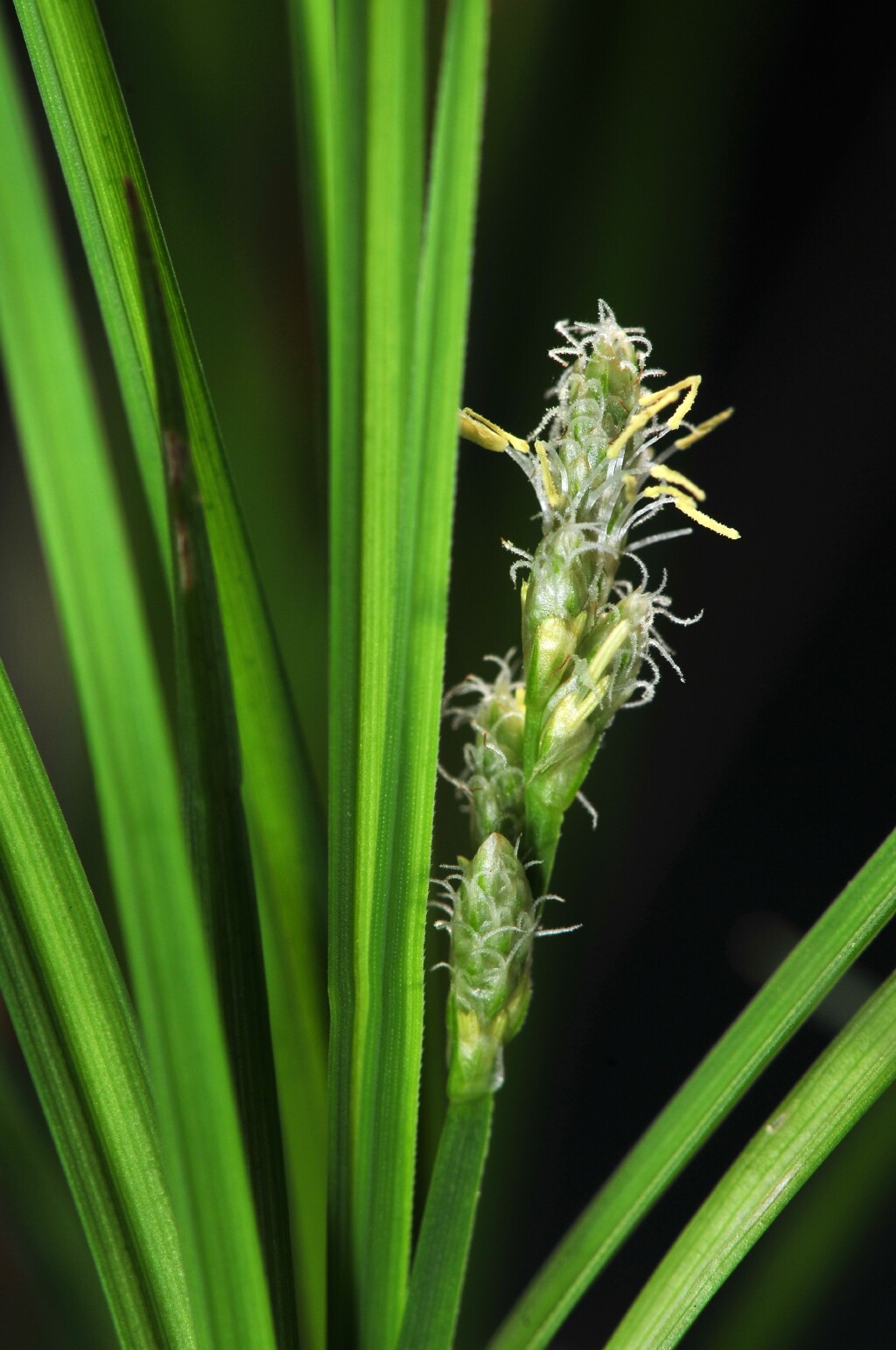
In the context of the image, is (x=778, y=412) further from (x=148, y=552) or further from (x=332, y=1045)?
(x=332, y=1045)

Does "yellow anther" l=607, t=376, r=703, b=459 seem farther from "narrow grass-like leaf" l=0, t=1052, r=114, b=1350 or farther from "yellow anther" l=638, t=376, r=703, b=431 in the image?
"narrow grass-like leaf" l=0, t=1052, r=114, b=1350

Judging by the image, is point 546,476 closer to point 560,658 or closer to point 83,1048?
point 560,658

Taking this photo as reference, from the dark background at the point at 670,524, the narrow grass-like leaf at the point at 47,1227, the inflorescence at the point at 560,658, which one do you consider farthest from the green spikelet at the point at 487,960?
the narrow grass-like leaf at the point at 47,1227

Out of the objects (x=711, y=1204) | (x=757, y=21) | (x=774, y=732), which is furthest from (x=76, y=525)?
(x=774, y=732)

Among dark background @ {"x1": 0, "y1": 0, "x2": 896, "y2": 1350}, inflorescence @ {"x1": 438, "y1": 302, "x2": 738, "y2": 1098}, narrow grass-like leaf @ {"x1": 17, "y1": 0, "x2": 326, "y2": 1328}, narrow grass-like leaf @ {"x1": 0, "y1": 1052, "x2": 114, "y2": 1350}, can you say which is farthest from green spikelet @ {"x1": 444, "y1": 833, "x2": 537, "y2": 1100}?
narrow grass-like leaf @ {"x1": 0, "y1": 1052, "x2": 114, "y2": 1350}

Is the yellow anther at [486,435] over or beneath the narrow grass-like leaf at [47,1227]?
over

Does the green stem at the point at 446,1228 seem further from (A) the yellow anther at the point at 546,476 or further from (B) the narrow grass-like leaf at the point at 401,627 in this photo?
(A) the yellow anther at the point at 546,476

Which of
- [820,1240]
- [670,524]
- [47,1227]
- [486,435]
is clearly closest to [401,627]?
[486,435]
